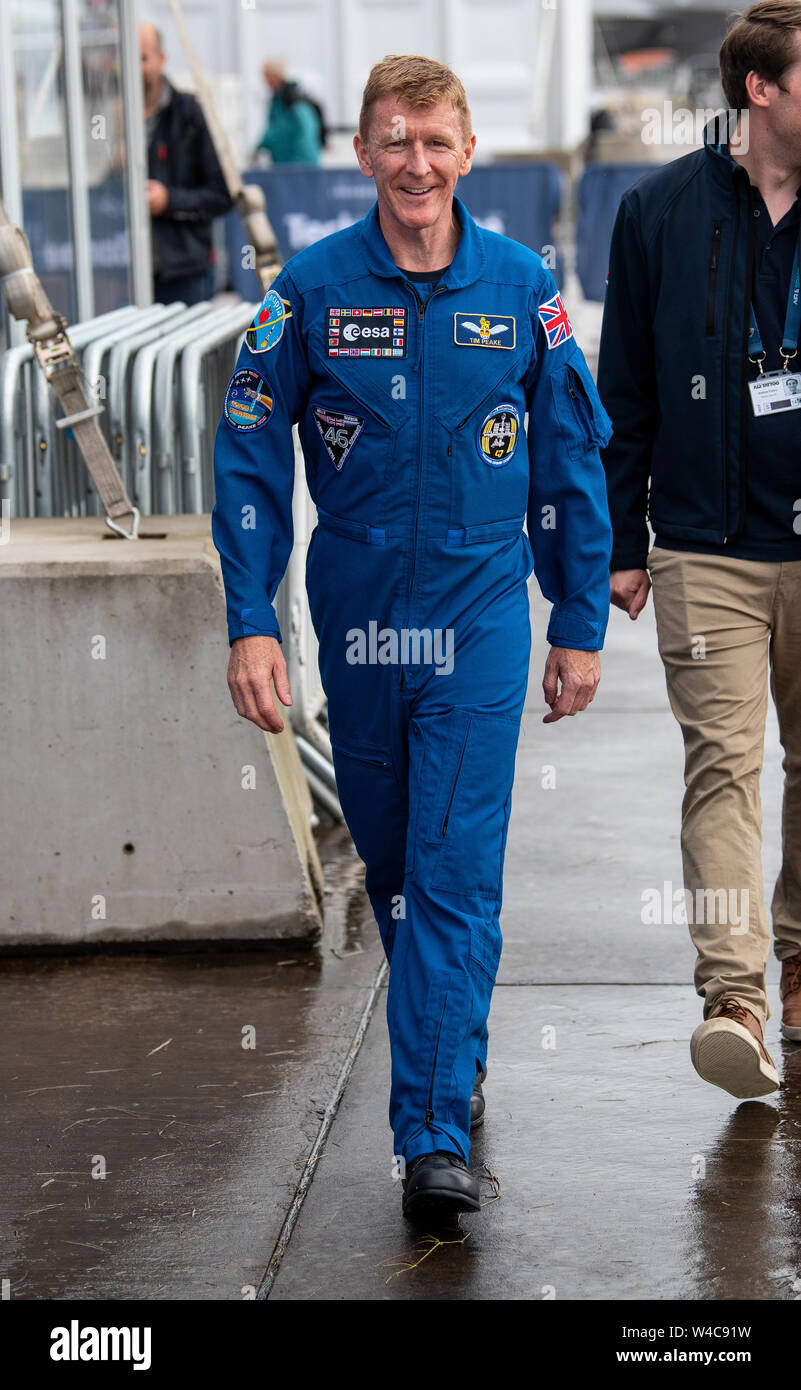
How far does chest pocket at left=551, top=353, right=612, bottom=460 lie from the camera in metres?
3.65

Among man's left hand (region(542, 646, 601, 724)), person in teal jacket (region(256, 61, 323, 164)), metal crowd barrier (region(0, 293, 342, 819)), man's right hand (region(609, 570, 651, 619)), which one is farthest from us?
person in teal jacket (region(256, 61, 323, 164))

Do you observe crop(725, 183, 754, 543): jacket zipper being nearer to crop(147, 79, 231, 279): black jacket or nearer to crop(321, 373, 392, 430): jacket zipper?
crop(321, 373, 392, 430): jacket zipper

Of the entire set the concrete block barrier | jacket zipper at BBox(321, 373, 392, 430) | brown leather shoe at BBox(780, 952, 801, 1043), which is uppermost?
jacket zipper at BBox(321, 373, 392, 430)

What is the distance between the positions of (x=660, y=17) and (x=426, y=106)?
54.2 metres

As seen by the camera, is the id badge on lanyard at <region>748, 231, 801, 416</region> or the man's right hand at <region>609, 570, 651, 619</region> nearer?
the id badge on lanyard at <region>748, 231, 801, 416</region>

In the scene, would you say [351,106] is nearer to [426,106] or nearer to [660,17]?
[426,106]

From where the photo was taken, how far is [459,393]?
353cm

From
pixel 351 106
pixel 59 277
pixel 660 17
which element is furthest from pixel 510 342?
pixel 660 17

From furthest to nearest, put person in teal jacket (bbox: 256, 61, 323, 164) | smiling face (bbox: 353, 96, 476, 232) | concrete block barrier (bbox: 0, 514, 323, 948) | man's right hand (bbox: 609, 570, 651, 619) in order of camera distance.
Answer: person in teal jacket (bbox: 256, 61, 323, 164) < concrete block barrier (bbox: 0, 514, 323, 948) < man's right hand (bbox: 609, 570, 651, 619) < smiling face (bbox: 353, 96, 476, 232)

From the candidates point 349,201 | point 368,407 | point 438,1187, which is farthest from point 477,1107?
point 349,201

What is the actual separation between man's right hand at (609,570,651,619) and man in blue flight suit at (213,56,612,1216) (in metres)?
0.51

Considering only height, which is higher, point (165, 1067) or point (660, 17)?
point (660, 17)

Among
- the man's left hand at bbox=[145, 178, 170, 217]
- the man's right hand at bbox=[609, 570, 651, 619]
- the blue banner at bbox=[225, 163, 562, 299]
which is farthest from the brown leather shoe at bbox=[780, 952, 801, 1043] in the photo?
the blue banner at bbox=[225, 163, 562, 299]

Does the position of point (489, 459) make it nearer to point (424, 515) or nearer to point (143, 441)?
point (424, 515)
